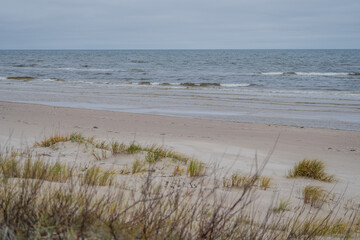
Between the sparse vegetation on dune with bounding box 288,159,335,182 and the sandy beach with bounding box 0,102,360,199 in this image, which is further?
the sandy beach with bounding box 0,102,360,199

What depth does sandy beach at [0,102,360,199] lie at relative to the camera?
7273mm

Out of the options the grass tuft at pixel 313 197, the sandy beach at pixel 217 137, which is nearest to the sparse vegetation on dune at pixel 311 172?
the sandy beach at pixel 217 137

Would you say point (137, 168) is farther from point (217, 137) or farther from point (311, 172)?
point (217, 137)

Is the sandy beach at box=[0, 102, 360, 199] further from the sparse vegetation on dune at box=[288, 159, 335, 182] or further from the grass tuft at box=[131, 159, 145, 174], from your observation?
the grass tuft at box=[131, 159, 145, 174]

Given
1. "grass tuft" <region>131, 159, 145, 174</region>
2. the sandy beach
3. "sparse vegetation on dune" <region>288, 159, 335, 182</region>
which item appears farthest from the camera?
the sandy beach

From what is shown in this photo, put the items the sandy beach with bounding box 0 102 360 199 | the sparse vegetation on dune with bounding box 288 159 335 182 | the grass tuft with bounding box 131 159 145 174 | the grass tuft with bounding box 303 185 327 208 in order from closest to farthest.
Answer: the grass tuft with bounding box 303 185 327 208 → the grass tuft with bounding box 131 159 145 174 → the sparse vegetation on dune with bounding box 288 159 335 182 → the sandy beach with bounding box 0 102 360 199

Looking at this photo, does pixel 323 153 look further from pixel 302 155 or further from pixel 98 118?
pixel 98 118

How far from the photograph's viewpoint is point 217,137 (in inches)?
406

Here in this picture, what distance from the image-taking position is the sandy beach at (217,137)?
727cm

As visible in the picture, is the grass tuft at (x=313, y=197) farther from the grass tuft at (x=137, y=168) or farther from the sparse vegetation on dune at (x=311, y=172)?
the grass tuft at (x=137, y=168)

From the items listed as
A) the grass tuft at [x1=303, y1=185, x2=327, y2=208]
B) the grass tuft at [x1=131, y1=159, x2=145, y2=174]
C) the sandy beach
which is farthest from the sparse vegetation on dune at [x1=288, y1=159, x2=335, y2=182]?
the grass tuft at [x1=131, y1=159, x2=145, y2=174]

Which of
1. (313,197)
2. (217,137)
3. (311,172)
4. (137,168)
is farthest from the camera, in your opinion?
(217,137)

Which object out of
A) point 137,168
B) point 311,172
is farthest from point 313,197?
point 137,168

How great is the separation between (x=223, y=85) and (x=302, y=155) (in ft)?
67.0
